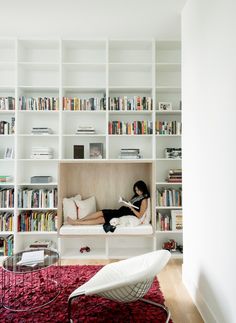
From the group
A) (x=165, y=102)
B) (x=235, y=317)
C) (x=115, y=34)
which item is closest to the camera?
(x=235, y=317)

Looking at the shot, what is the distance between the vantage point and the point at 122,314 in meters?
2.21

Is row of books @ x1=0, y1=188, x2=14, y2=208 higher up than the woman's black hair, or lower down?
lower down

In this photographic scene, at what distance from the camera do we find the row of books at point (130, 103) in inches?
141

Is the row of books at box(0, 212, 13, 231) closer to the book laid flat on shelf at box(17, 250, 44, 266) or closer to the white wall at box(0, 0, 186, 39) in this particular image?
the book laid flat on shelf at box(17, 250, 44, 266)

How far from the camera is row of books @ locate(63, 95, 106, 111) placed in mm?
3561

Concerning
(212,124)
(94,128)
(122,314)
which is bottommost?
Result: (122,314)

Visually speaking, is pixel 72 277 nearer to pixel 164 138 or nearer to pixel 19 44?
pixel 164 138

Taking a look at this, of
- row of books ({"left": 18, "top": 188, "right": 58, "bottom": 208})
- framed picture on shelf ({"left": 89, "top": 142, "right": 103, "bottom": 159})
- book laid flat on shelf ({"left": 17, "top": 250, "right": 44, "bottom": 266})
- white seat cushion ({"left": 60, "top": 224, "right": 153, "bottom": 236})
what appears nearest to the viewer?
book laid flat on shelf ({"left": 17, "top": 250, "right": 44, "bottom": 266})

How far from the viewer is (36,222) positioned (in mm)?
3564

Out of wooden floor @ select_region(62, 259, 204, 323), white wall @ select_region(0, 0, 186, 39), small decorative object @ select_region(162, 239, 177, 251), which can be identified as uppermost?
white wall @ select_region(0, 0, 186, 39)

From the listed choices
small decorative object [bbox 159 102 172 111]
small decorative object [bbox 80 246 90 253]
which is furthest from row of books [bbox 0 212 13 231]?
small decorative object [bbox 159 102 172 111]

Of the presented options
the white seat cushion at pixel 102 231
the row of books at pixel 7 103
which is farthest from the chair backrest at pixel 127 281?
the row of books at pixel 7 103

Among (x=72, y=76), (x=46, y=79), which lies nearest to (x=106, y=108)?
(x=72, y=76)

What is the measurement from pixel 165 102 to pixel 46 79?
1.77 meters
